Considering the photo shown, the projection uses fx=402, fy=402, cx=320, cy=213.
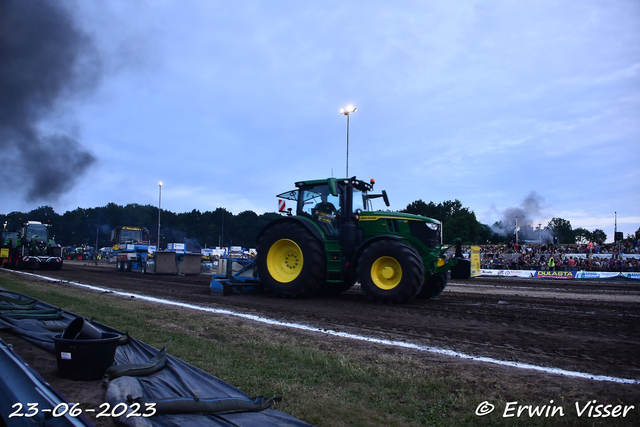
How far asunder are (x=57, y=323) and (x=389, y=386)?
4236mm

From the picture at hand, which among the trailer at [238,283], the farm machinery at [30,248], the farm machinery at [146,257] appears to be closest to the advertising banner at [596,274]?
the trailer at [238,283]

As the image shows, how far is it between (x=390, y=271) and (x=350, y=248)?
3.51ft

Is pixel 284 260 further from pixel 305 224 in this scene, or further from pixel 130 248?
pixel 130 248

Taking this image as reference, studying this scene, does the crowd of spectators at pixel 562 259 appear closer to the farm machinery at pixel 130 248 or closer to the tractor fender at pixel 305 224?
the tractor fender at pixel 305 224

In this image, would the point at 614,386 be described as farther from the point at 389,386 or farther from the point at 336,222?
the point at 336,222

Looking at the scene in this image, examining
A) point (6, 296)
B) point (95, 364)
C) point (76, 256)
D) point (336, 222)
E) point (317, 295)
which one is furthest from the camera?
point (76, 256)

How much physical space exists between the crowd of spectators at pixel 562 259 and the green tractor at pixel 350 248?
1843 cm

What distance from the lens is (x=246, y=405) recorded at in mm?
2637

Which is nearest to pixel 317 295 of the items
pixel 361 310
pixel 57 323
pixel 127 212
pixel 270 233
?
pixel 270 233

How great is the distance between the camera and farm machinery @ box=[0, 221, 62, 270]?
21.8 m

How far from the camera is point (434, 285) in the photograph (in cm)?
942

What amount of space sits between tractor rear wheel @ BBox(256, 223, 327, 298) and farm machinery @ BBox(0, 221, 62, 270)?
709 inches

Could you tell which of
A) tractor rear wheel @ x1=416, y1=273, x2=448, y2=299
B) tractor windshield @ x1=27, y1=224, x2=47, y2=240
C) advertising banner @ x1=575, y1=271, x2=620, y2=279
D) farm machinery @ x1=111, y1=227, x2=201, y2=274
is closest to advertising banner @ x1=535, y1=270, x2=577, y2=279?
advertising banner @ x1=575, y1=271, x2=620, y2=279

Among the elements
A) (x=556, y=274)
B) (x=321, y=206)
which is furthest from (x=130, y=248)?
(x=556, y=274)
